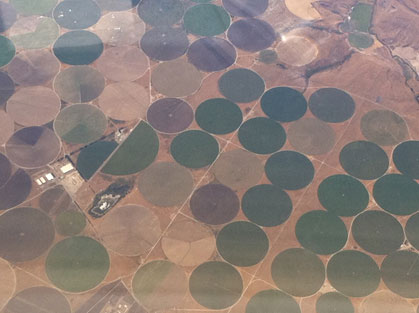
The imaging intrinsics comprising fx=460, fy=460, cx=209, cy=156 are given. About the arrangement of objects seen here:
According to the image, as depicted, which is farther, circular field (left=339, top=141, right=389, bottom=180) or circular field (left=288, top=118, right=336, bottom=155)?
circular field (left=288, top=118, right=336, bottom=155)

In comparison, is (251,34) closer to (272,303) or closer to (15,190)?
(272,303)

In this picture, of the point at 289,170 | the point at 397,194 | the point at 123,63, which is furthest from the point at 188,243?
the point at 123,63

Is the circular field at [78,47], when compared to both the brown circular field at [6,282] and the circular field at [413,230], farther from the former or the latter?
the circular field at [413,230]

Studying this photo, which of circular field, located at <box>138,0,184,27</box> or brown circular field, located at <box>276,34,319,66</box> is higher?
circular field, located at <box>138,0,184,27</box>

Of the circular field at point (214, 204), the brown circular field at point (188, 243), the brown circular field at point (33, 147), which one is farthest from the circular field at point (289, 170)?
the brown circular field at point (33, 147)

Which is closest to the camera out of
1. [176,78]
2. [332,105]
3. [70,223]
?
[70,223]

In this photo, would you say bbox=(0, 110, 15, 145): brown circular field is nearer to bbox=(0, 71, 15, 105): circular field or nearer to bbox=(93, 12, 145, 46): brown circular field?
bbox=(0, 71, 15, 105): circular field

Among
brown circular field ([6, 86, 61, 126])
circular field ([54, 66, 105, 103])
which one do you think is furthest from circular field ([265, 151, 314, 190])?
brown circular field ([6, 86, 61, 126])
